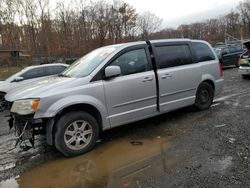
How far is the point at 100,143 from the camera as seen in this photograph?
4918mm

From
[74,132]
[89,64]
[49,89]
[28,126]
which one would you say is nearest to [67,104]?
[49,89]

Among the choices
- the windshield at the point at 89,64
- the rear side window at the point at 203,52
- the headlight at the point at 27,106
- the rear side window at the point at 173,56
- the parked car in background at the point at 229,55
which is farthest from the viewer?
the parked car in background at the point at 229,55

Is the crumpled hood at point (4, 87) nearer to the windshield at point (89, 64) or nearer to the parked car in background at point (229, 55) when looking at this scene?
the windshield at point (89, 64)

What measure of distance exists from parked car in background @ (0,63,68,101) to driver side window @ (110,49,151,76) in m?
5.91

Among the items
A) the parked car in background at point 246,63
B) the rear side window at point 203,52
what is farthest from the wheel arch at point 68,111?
the parked car in background at point 246,63

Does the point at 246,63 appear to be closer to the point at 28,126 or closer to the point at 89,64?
the point at 89,64

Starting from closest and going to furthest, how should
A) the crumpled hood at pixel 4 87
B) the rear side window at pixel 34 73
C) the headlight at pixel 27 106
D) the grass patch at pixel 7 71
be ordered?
1. the headlight at pixel 27 106
2. the crumpled hood at pixel 4 87
3. the rear side window at pixel 34 73
4. the grass patch at pixel 7 71

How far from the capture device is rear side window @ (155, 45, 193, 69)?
555 centimetres

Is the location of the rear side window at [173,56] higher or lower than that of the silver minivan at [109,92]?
higher

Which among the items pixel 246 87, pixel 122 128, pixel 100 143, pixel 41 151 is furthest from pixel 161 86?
pixel 246 87

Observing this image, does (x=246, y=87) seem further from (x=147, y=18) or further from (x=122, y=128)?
(x=147, y=18)

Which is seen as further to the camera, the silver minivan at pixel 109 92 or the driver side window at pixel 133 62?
the driver side window at pixel 133 62

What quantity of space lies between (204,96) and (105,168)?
373cm

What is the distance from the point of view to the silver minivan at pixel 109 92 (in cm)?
419
